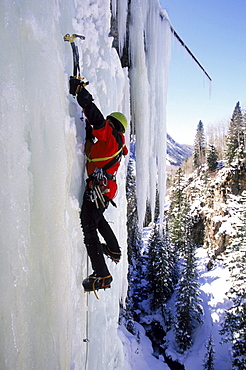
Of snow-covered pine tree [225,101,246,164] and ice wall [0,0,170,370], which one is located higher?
snow-covered pine tree [225,101,246,164]

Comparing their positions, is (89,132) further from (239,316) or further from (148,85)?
(239,316)

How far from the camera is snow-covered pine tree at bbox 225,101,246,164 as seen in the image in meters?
26.2

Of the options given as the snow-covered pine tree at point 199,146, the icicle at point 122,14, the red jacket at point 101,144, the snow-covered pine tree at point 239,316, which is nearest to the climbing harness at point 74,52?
the red jacket at point 101,144

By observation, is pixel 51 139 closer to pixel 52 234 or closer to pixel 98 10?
pixel 52 234

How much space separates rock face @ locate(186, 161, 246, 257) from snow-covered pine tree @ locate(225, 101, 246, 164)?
1.55 meters

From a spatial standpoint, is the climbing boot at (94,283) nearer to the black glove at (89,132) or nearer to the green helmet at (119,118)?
the black glove at (89,132)

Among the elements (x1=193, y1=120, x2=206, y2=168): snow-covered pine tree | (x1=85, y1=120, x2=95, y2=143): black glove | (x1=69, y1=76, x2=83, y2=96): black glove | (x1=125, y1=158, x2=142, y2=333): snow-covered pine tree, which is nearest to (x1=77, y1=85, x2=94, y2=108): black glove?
(x1=69, y1=76, x2=83, y2=96): black glove

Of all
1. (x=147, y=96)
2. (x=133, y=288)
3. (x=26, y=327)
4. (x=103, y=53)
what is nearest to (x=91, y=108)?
(x=103, y=53)

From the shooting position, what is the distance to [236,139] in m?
29.7

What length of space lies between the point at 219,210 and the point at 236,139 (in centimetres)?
1022

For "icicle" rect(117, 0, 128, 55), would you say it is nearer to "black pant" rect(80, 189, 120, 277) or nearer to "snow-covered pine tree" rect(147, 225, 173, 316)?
"black pant" rect(80, 189, 120, 277)

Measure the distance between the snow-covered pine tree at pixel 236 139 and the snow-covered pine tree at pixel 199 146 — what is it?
24.3 feet

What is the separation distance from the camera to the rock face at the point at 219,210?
77.0 ft

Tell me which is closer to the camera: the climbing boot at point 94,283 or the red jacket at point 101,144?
the red jacket at point 101,144
